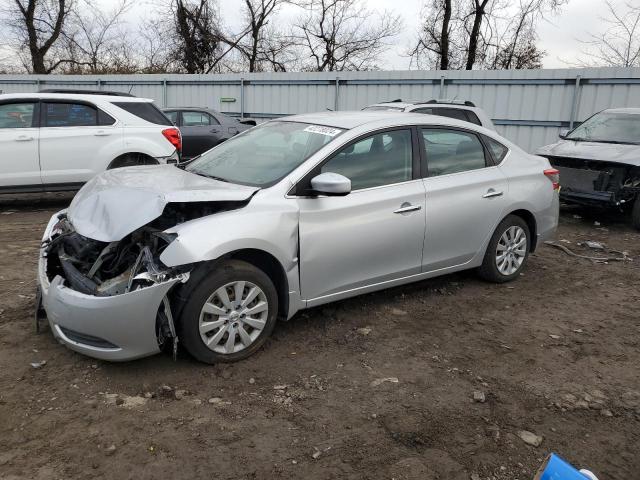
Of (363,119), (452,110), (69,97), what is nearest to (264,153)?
(363,119)

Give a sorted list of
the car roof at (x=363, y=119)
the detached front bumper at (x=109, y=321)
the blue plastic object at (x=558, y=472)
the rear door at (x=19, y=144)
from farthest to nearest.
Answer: the rear door at (x=19, y=144) < the car roof at (x=363, y=119) < the detached front bumper at (x=109, y=321) < the blue plastic object at (x=558, y=472)

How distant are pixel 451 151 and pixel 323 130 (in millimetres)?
1284

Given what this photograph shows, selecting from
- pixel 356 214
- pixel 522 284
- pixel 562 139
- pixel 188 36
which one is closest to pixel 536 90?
pixel 562 139

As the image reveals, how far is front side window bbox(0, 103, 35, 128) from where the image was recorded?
7801 millimetres

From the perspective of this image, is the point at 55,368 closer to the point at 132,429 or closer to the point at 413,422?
the point at 132,429

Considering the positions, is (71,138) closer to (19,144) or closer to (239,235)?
(19,144)

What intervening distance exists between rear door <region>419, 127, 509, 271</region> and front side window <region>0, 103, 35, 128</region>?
5.96m

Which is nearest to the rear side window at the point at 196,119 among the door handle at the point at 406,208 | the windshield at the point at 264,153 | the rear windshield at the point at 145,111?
the rear windshield at the point at 145,111

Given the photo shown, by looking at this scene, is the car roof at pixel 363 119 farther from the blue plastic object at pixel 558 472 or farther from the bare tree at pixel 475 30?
the bare tree at pixel 475 30

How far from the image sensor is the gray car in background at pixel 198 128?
13.1 m

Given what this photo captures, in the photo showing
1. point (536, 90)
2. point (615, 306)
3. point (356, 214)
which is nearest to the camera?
point (356, 214)

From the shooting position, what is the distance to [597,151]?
8.41 metres

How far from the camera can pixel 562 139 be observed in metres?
9.54

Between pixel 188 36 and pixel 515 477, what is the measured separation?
31853 mm
